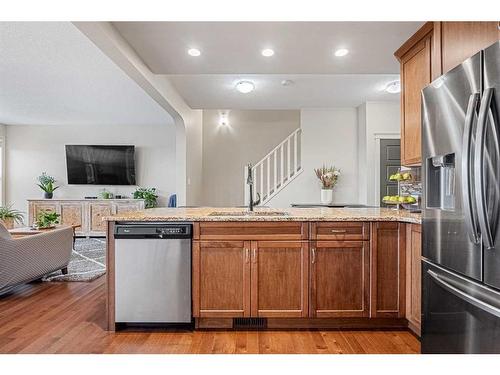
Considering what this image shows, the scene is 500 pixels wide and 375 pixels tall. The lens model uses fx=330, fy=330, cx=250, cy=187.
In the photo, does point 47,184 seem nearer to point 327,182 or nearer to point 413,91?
point 327,182

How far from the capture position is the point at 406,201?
9.87ft

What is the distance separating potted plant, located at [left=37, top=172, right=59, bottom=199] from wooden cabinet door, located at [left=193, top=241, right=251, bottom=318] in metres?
6.37

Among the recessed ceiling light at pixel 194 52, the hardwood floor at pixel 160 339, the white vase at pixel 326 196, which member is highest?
the recessed ceiling light at pixel 194 52

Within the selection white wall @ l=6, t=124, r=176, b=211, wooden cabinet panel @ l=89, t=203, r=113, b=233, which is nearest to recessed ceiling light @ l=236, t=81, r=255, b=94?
white wall @ l=6, t=124, r=176, b=211

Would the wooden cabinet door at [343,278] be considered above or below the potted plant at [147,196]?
below

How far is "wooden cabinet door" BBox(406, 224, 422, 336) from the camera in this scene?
2322mm

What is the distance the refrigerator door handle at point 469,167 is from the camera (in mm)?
1336

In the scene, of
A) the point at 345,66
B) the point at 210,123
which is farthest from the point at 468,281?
the point at 210,123

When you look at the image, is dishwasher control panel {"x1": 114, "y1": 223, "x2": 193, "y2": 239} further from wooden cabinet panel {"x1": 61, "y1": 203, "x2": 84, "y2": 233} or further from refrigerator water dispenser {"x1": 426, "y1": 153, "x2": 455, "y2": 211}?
wooden cabinet panel {"x1": 61, "y1": 203, "x2": 84, "y2": 233}

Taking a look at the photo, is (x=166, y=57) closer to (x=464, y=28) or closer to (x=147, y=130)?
(x=464, y=28)

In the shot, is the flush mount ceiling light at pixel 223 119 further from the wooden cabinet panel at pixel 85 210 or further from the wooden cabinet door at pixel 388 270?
the wooden cabinet door at pixel 388 270

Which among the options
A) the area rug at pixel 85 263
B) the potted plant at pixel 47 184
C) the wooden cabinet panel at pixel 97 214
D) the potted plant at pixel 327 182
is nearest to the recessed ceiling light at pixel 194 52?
the area rug at pixel 85 263

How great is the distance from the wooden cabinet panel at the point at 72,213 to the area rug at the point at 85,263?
67 centimetres

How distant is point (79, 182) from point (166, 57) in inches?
213
